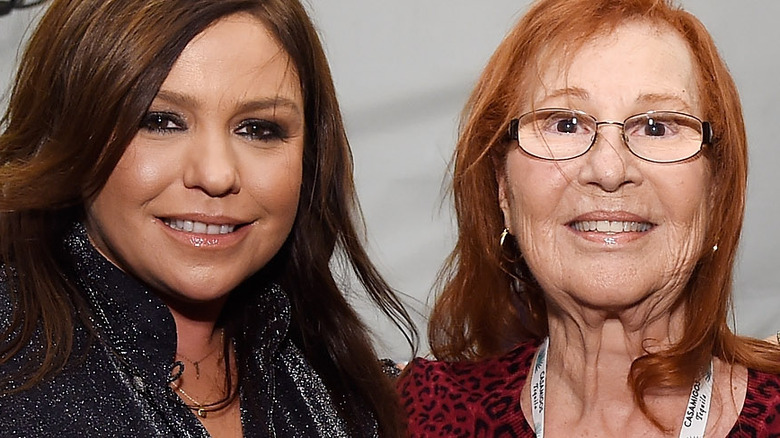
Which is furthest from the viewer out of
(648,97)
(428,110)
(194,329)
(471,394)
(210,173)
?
(428,110)

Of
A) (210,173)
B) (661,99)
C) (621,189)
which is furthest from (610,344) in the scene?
(210,173)

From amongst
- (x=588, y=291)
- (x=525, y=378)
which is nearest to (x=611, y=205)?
(x=588, y=291)

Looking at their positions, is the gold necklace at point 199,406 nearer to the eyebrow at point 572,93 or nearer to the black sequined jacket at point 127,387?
the black sequined jacket at point 127,387

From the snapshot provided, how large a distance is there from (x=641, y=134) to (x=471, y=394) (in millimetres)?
513

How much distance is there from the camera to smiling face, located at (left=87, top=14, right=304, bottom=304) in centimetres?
152

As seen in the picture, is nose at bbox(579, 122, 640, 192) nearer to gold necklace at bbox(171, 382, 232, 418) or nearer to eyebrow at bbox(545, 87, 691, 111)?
eyebrow at bbox(545, 87, 691, 111)

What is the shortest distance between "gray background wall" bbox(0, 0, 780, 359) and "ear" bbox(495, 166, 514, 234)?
582 millimetres

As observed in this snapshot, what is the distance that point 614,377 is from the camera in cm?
177

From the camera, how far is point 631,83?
1.64m

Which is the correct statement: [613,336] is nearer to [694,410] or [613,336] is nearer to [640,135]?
[694,410]

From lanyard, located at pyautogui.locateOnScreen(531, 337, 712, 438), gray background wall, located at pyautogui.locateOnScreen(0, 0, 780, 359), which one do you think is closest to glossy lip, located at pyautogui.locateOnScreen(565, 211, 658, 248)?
lanyard, located at pyautogui.locateOnScreen(531, 337, 712, 438)

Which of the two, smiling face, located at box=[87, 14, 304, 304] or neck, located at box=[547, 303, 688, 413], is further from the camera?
neck, located at box=[547, 303, 688, 413]

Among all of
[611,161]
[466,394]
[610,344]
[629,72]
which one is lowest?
[466,394]

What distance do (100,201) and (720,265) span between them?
890mm
